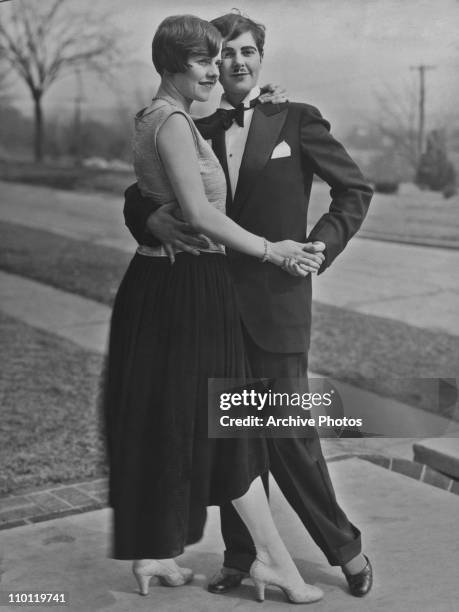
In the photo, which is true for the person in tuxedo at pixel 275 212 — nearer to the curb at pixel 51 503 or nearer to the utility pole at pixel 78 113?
the curb at pixel 51 503

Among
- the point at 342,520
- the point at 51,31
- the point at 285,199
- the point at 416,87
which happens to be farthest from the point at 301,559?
the point at 51,31

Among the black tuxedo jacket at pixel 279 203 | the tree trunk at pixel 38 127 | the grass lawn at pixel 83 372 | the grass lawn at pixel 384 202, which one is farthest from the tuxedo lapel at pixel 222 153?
the tree trunk at pixel 38 127

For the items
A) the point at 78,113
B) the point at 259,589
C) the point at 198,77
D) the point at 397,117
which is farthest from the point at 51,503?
the point at 78,113

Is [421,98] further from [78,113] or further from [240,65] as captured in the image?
[78,113]

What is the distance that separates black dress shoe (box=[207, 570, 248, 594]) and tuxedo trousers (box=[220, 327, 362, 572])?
28 centimetres

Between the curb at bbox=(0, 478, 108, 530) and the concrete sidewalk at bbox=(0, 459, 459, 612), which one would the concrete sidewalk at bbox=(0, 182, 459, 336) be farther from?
the curb at bbox=(0, 478, 108, 530)

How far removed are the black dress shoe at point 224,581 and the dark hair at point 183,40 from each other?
145 centimetres

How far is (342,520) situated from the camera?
2979 mm

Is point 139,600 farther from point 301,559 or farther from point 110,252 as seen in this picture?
point 110,252

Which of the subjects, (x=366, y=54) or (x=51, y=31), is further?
(x=51, y=31)

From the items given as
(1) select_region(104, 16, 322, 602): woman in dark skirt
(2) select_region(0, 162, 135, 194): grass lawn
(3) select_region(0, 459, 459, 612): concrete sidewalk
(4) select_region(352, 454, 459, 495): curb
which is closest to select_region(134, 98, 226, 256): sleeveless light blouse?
(1) select_region(104, 16, 322, 602): woman in dark skirt

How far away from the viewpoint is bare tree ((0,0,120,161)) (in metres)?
7.48

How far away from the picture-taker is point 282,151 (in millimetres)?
2791

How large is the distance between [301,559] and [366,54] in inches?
67.7
